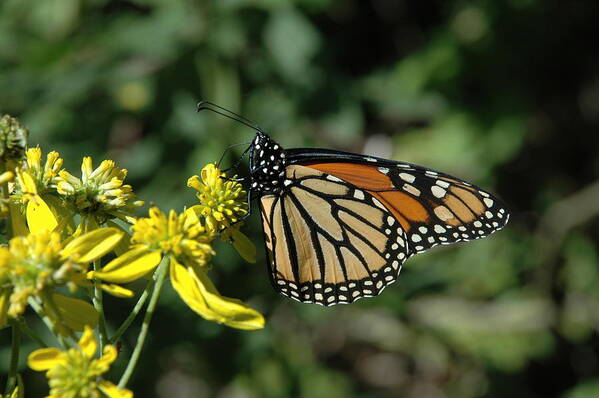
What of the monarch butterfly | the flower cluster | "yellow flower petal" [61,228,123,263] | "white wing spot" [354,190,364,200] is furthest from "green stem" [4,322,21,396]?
"white wing spot" [354,190,364,200]

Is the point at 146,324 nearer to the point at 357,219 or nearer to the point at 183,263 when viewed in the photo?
the point at 183,263

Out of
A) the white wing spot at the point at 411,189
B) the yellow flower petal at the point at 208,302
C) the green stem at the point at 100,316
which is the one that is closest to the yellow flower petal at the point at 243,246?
the yellow flower petal at the point at 208,302

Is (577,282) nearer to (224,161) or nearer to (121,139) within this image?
(224,161)

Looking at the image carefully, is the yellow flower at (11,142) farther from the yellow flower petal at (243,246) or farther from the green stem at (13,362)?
the yellow flower petal at (243,246)

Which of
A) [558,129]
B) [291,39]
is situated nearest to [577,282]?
[558,129]

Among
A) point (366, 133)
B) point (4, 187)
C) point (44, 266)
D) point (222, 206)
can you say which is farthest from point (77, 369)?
point (366, 133)

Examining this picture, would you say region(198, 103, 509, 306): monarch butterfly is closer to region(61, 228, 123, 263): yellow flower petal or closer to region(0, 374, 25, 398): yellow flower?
region(61, 228, 123, 263): yellow flower petal
